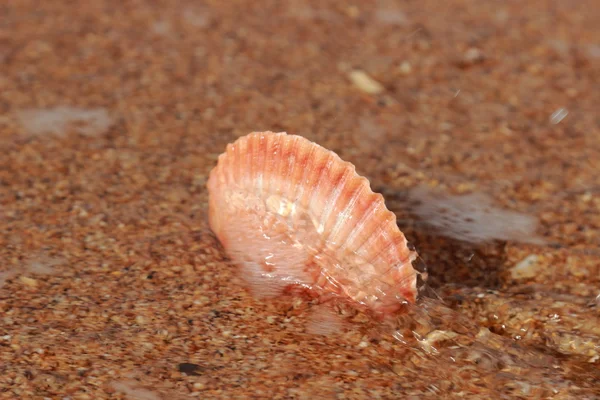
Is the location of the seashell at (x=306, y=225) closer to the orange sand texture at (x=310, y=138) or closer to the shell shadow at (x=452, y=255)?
the orange sand texture at (x=310, y=138)

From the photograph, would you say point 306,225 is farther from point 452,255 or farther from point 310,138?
point 310,138

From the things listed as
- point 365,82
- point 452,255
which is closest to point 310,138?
point 365,82

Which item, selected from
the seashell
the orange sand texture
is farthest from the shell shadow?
the seashell

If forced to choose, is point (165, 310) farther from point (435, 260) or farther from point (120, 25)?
point (120, 25)

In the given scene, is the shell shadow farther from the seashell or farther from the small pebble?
the small pebble

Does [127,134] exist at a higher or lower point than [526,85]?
lower

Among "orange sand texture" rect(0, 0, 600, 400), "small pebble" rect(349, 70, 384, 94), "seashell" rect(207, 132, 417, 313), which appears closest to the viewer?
"orange sand texture" rect(0, 0, 600, 400)

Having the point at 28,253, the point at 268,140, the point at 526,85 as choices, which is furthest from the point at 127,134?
the point at 526,85
